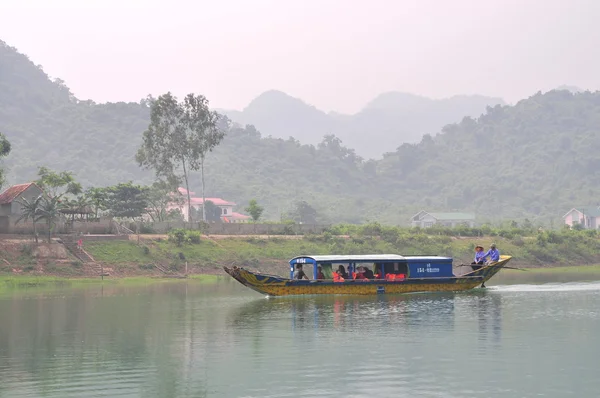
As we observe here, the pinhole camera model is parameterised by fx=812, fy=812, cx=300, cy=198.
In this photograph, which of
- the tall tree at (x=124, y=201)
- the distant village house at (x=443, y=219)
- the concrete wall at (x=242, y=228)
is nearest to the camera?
the concrete wall at (x=242, y=228)

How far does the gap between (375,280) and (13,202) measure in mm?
39927

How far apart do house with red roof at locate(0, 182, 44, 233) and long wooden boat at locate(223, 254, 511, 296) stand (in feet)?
102

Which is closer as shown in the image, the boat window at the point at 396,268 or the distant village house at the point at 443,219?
the boat window at the point at 396,268

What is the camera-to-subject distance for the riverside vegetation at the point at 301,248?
7381 cm

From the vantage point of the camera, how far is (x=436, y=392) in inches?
892

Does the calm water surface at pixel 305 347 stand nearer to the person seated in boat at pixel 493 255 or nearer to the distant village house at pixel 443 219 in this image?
the person seated in boat at pixel 493 255

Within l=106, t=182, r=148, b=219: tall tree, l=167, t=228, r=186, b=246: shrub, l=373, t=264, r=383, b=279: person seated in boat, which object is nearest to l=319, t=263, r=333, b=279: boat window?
l=373, t=264, r=383, b=279: person seated in boat

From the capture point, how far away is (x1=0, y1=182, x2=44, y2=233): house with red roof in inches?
2931

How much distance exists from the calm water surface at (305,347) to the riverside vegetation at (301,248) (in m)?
22.4

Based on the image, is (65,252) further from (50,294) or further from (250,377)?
(250,377)

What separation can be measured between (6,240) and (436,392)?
57.7m

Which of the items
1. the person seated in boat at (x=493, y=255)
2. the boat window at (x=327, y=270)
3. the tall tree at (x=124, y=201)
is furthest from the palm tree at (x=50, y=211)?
the person seated in boat at (x=493, y=255)

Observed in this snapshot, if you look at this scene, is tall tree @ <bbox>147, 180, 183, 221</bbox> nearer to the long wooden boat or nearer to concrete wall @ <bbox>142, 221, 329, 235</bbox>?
concrete wall @ <bbox>142, 221, 329, 235</bbox>

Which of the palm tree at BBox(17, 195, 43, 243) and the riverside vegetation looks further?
the riverside vegetation
